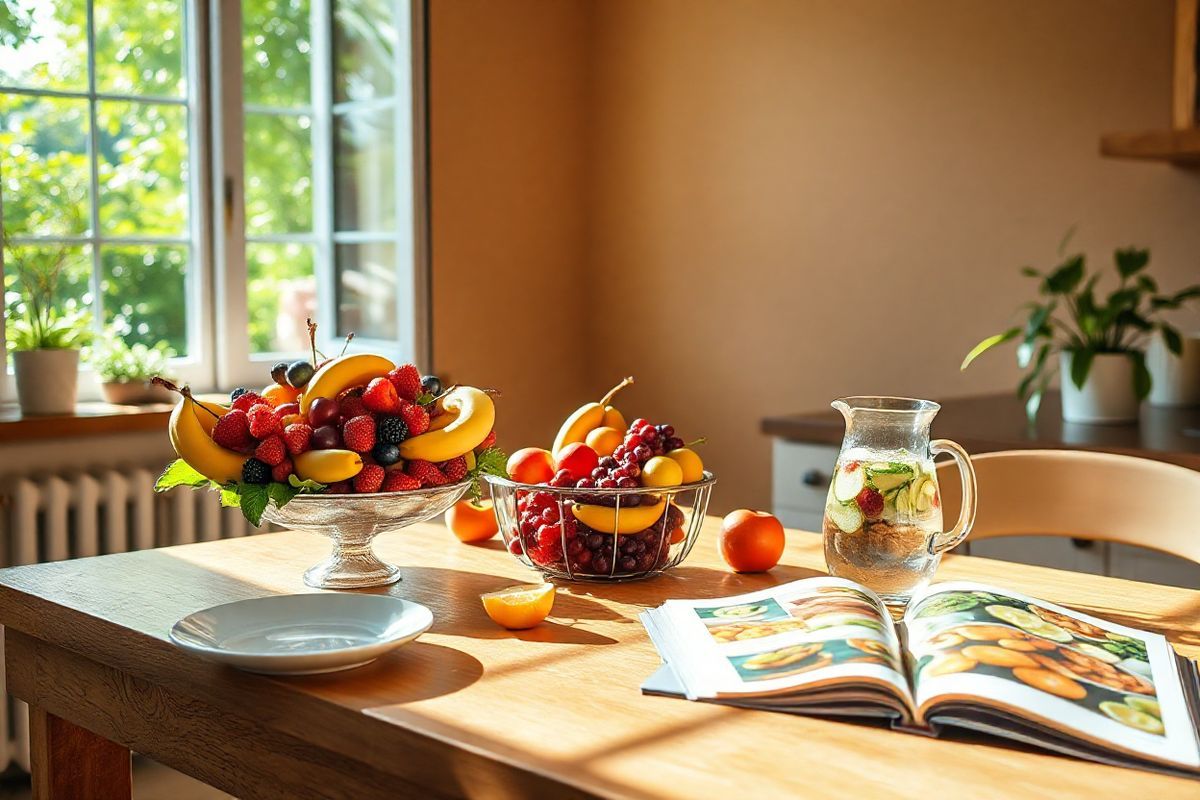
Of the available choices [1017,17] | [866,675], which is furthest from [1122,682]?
[1017,17]

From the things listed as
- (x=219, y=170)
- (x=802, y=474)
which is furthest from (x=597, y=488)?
(x=219, y=170)

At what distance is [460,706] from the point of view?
36.2 inches

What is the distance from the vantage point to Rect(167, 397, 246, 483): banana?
123 centimetres

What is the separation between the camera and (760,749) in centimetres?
84

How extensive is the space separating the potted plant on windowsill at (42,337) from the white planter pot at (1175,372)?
2.30 metres

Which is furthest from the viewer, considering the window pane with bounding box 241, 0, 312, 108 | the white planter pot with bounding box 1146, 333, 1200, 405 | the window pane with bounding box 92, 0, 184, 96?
the window pane with bounding box 241, 0, 312, 108

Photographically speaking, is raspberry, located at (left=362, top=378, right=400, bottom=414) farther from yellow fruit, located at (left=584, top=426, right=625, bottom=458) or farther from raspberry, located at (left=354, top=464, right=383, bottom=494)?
yellow fruit, located at (left=584, top=426, right=625, bottom=458)

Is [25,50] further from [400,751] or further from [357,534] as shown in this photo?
[400,751]

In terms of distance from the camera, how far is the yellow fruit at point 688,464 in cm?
132

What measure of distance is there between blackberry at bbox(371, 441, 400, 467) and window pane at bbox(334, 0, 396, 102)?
2335mm

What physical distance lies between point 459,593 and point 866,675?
1.69 ft

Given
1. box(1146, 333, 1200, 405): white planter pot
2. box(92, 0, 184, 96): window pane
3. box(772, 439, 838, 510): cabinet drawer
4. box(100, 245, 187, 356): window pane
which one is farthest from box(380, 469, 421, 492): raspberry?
box(92, 0, 184, 96): window pane

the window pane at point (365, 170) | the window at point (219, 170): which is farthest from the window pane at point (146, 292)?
the window pane at point (365, 170)

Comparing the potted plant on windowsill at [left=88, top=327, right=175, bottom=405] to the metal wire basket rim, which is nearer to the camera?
the metal wire basket rim
